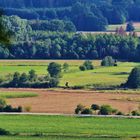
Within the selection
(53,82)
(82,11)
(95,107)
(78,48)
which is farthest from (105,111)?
(82,11)

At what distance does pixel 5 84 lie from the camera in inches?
2467

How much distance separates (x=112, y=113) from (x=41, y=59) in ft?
155

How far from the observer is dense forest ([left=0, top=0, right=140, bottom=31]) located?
493 feet

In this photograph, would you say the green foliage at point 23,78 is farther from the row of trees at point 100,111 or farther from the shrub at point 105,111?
the shrub at point 105,111

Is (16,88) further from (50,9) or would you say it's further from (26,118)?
(50,9)

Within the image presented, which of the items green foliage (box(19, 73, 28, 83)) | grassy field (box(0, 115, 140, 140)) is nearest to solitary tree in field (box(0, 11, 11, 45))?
grassy field (box(0, 115, 140, 140))

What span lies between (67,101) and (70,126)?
14.0 m

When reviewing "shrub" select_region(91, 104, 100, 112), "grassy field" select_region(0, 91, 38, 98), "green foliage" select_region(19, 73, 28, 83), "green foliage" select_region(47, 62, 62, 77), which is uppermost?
"green foliage" select_region(47, 62, 62, 77)

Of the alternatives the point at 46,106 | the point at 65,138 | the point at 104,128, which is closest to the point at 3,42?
the point at 65,138

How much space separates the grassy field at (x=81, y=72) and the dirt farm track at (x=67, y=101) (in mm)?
7403

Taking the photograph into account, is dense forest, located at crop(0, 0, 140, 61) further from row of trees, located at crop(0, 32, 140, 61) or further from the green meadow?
the green meadow

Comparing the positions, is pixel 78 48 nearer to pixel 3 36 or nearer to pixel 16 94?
pixel 16 94

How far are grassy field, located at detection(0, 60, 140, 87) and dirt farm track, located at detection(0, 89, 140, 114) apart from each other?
7.40 meters

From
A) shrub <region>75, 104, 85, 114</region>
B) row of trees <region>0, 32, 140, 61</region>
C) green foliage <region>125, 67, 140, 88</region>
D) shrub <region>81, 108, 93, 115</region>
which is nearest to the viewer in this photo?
shrub <region>81, 108, 93, 115</region>
